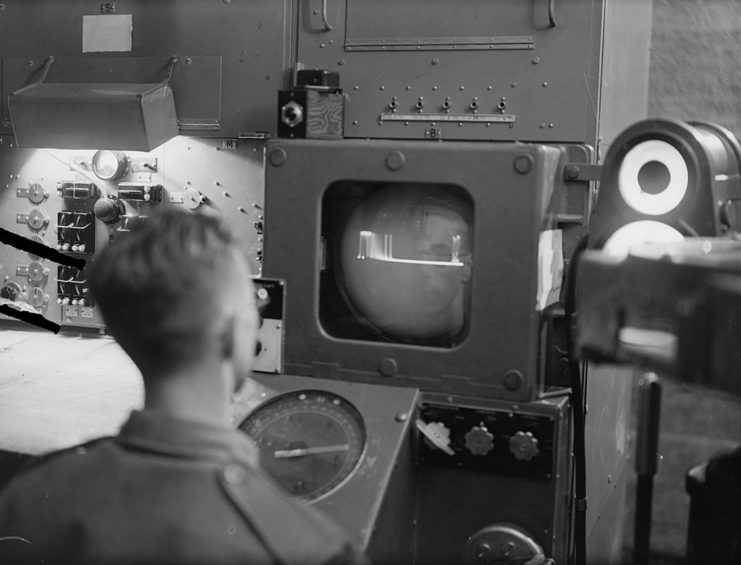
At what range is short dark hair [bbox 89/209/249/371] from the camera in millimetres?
1287

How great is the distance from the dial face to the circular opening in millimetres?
792

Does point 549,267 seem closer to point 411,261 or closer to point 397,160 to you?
point 411,261

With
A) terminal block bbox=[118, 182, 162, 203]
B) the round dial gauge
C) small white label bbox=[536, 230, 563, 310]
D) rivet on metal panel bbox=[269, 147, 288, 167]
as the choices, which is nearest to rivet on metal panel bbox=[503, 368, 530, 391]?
small white label bbox=[536, 230, 563, 310]

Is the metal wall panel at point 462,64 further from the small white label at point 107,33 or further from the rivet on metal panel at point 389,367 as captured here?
the rivet on metal panel at point 389,367

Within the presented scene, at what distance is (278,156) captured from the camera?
2268 millimetres

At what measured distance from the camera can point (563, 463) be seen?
215 centimetres

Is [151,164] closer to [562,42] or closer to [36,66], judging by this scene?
[36,66]

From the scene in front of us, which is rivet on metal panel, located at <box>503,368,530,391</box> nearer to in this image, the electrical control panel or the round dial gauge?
the electrical control panel

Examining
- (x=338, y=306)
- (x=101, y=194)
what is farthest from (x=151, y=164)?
(x=338, y=306)

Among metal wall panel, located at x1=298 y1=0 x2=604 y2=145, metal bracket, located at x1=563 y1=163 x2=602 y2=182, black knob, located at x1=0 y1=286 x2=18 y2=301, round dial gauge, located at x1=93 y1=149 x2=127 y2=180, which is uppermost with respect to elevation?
metal wall panel, located at x1=298 y1=0 x2=604 y2=145

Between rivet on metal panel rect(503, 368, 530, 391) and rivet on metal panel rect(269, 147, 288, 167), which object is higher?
rivet on metal panel rect(269, 147, 288, 167)

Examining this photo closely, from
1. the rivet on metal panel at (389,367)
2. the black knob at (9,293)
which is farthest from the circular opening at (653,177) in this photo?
the black knob at (9,293)

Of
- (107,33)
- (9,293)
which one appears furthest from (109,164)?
(9,293)

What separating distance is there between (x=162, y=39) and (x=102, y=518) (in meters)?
2.16
